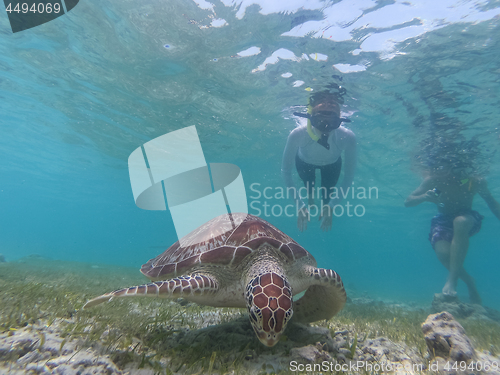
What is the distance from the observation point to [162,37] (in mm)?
9297

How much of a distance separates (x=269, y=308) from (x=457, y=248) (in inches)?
396

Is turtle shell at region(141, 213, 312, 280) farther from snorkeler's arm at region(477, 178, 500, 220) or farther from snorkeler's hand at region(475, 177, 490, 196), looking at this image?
snorkeler's hand at region(475, 177, 490, 196)

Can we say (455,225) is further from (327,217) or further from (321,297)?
(321,297)

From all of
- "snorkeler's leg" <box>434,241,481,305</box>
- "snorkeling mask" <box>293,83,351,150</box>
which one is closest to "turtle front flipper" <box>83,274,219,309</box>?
"snorkeling mask" <box>293,83,351,150</box>

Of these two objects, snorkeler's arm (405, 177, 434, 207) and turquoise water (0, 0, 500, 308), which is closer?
turquoise water (0, 0, 500, 308)

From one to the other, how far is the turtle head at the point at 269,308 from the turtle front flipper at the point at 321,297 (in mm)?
712

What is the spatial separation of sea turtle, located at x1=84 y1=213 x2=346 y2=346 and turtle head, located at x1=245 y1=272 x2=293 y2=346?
1 centimetres

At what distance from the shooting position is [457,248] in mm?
8328

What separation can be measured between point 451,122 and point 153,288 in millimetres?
15132

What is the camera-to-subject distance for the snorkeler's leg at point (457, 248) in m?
8.16

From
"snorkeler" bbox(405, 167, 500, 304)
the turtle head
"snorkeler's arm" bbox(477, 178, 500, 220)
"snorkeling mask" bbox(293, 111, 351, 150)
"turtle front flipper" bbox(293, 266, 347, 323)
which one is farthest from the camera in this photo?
"snorkeler's arm" bbox(477, 178, 500, 220)

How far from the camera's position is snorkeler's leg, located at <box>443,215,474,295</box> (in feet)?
26.8

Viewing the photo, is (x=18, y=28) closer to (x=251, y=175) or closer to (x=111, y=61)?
(x=111, y=61)

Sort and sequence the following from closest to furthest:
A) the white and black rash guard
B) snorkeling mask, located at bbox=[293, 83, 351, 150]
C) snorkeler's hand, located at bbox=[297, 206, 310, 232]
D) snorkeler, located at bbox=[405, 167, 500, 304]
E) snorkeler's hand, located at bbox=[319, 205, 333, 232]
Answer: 1. snorkeler's hand, located at bbox=[297, 206, 310, 232]
2. snorkeler's hand, located at bbox=[319, 205, 333, 232]
3. snorkeler, located at bbox=[405, 167, 500, 304]
4. snorkeling mask, located at bbox=[293, 83, 351, 150]
5. the white and black rash guard
